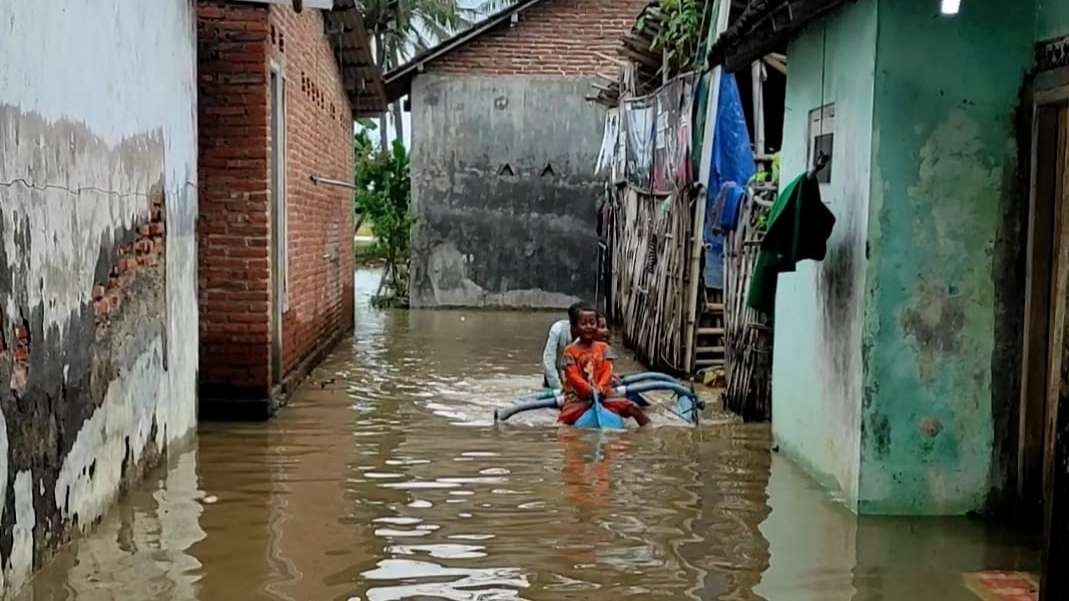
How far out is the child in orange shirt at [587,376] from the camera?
1008 centimetres

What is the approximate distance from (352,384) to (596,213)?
1031cm

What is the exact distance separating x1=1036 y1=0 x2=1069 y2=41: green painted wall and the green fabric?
1.53 metres

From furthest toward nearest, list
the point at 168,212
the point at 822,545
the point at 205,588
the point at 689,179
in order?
the point at 689,179 → the point at 168,212 → the point at 822,545 → the point at 205,588

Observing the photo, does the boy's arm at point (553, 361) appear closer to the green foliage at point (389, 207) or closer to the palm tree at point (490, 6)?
the green foliage at point (389, 207)

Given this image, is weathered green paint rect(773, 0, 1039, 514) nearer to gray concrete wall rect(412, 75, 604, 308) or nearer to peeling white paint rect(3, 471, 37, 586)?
peeling white paint rect(3, 471, 37, 586)

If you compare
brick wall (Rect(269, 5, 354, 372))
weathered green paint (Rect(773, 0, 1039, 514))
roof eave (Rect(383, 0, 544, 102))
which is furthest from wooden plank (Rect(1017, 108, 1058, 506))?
roof eave (Rect(383, 0, 544, 102))

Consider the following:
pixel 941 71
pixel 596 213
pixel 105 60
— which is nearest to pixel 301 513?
pixel 105 60

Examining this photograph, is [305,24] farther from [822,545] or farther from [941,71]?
[822,545]

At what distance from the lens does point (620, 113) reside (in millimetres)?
17641

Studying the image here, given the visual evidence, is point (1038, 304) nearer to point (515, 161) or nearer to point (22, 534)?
point (22, 534)

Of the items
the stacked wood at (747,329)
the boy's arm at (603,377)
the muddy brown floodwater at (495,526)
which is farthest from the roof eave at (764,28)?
the muddy brown floodwater at (495,526)

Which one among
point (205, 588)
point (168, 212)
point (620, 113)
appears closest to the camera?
point (205, 588)

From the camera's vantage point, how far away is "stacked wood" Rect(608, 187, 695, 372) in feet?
41.5

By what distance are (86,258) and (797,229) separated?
4119mm
